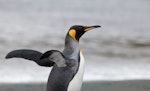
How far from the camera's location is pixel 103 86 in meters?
5.76

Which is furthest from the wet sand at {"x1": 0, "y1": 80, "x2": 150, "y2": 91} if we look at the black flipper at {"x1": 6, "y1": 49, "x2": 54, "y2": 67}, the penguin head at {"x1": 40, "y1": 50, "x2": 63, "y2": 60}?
the penguin head at {"x1": 40, "y1": 50, "x2": 63, "y2": 60}

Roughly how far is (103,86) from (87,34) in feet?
11.8

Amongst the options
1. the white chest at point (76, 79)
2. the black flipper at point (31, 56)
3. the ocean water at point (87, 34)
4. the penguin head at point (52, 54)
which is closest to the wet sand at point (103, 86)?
the ocean water at point (87, 34)

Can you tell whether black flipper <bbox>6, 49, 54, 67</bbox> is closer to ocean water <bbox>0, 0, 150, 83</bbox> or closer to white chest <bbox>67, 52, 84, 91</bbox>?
white chest <bbox>67, 52, 84, 91</bbox>

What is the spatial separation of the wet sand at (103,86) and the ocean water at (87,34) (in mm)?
236

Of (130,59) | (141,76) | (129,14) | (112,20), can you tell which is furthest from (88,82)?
(129,14)

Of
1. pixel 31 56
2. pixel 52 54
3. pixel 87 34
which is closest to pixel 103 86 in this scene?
pixel 31 56

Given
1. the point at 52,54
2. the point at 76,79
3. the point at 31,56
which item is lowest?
the point at 76,79

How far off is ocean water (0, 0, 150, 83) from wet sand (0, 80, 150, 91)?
0.24m

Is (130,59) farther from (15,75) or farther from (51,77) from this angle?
(51,77)

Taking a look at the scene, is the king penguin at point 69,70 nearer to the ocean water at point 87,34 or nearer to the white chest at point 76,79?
the white chest at point 76,79

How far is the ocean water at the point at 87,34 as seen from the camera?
Result: 21.7 feet

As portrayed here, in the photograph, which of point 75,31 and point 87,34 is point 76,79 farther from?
point 87,34

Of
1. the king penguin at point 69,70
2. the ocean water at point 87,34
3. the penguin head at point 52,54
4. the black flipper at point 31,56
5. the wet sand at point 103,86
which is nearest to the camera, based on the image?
the penguin head at point 52,54
